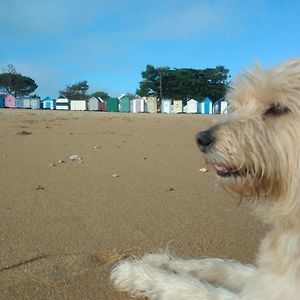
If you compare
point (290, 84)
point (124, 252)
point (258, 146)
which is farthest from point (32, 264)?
point (290, 84)

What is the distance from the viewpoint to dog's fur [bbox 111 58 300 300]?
→ 10.1 feet

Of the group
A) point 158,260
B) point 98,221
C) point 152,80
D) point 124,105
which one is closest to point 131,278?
point 158,260

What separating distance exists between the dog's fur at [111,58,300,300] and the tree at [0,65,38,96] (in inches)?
3505

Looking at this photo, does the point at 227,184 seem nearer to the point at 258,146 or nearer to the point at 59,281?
the point at 258,146

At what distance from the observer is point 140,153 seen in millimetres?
10242

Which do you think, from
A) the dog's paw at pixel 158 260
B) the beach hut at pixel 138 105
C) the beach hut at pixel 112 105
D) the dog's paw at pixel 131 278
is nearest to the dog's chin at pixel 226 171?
the dog's paw at pixel 131 278

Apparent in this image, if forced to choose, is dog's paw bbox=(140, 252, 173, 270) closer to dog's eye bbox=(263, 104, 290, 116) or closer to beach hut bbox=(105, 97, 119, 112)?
dog's eye bbox=(263, 104, 290, 116)

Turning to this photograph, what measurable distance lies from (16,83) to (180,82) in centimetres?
3032

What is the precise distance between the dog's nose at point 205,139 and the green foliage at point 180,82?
72.0 meters

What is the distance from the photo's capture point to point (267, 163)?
3.10 m

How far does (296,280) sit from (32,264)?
1.95 meters

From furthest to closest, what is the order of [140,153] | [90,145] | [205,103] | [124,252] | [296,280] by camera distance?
[205,103] → [90,145] → [140,153] → [124,252] → [296,280]

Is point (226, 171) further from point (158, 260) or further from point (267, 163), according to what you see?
point (158, 260)

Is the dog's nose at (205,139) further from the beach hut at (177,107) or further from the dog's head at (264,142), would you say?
the beach hut at (177,107)
